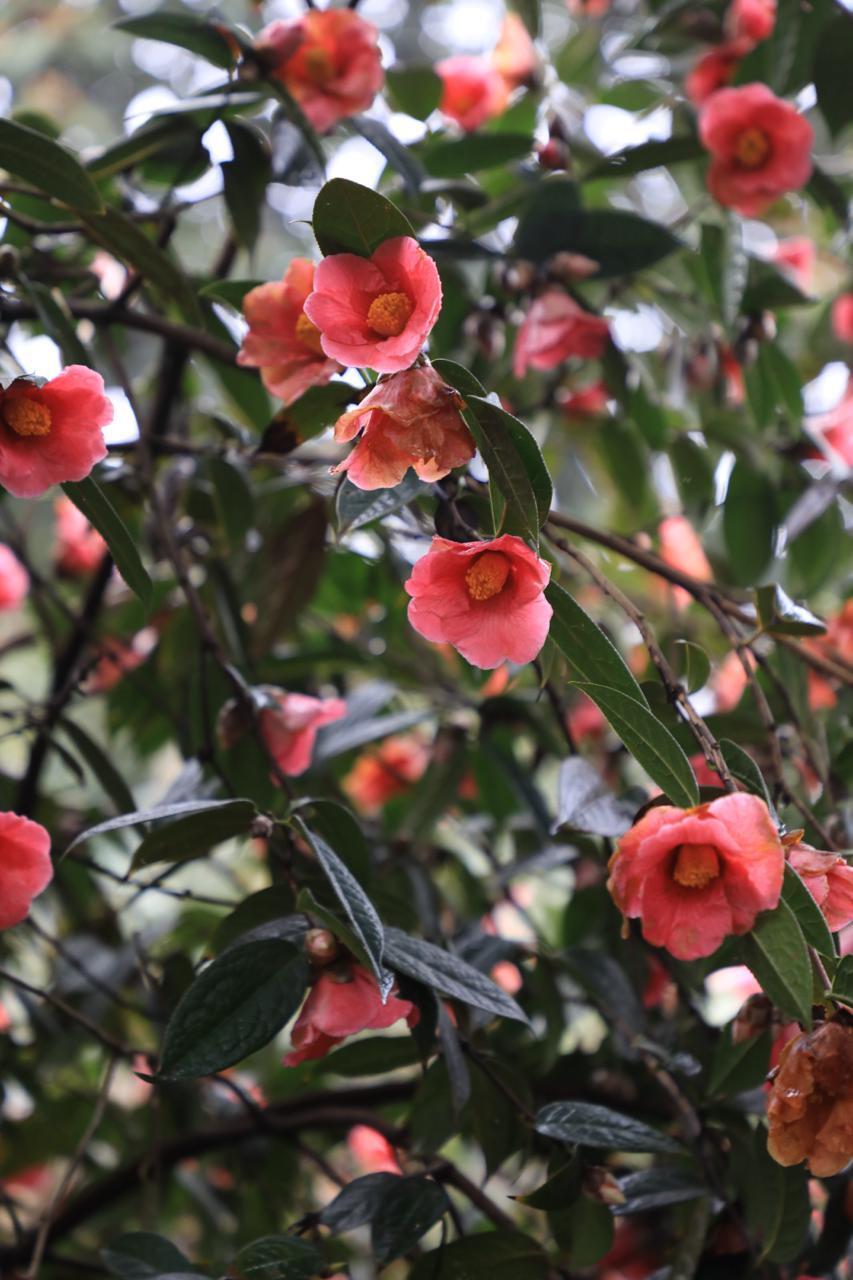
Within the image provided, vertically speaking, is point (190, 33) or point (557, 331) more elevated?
point (190, 33)

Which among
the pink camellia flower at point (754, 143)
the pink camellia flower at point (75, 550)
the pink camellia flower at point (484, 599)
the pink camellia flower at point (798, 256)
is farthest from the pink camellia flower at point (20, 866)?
the pink camellia flower at point (798, 256)

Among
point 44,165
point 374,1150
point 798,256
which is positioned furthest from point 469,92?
point 374,1150

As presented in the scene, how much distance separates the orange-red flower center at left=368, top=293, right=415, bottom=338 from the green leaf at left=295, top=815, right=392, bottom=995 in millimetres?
223

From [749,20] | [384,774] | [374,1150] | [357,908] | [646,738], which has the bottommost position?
[384,774]

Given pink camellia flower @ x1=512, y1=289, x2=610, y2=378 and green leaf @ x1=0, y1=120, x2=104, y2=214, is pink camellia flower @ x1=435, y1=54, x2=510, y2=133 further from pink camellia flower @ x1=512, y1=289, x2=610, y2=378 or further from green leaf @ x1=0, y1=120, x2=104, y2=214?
green leaf @ x1=0, y1=120, x2=104, y2=214

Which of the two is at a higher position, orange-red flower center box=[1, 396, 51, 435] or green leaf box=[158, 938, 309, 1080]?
orange-red flower center box=[1, 396, 51, 435]

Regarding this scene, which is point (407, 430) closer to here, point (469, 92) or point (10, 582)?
point (469, 92)

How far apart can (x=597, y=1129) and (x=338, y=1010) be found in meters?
0.16

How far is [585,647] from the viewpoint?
1.85 ft

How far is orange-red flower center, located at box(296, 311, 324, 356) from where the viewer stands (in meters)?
0.65

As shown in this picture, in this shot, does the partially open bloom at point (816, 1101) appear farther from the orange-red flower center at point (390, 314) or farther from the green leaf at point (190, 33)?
the green leaf at point (190, 33)

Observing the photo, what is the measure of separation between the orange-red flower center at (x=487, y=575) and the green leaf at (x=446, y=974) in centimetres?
18

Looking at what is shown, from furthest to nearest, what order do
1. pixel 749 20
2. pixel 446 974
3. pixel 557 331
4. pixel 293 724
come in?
pixel 749 20 < pixel 557 331 < pixel 293 724 < pixel 446 974

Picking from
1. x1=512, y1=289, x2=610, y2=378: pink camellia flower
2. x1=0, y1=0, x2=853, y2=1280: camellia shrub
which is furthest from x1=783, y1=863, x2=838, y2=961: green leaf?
x1=512, y1=289, x2=610, y2=378: pink camellia flower
